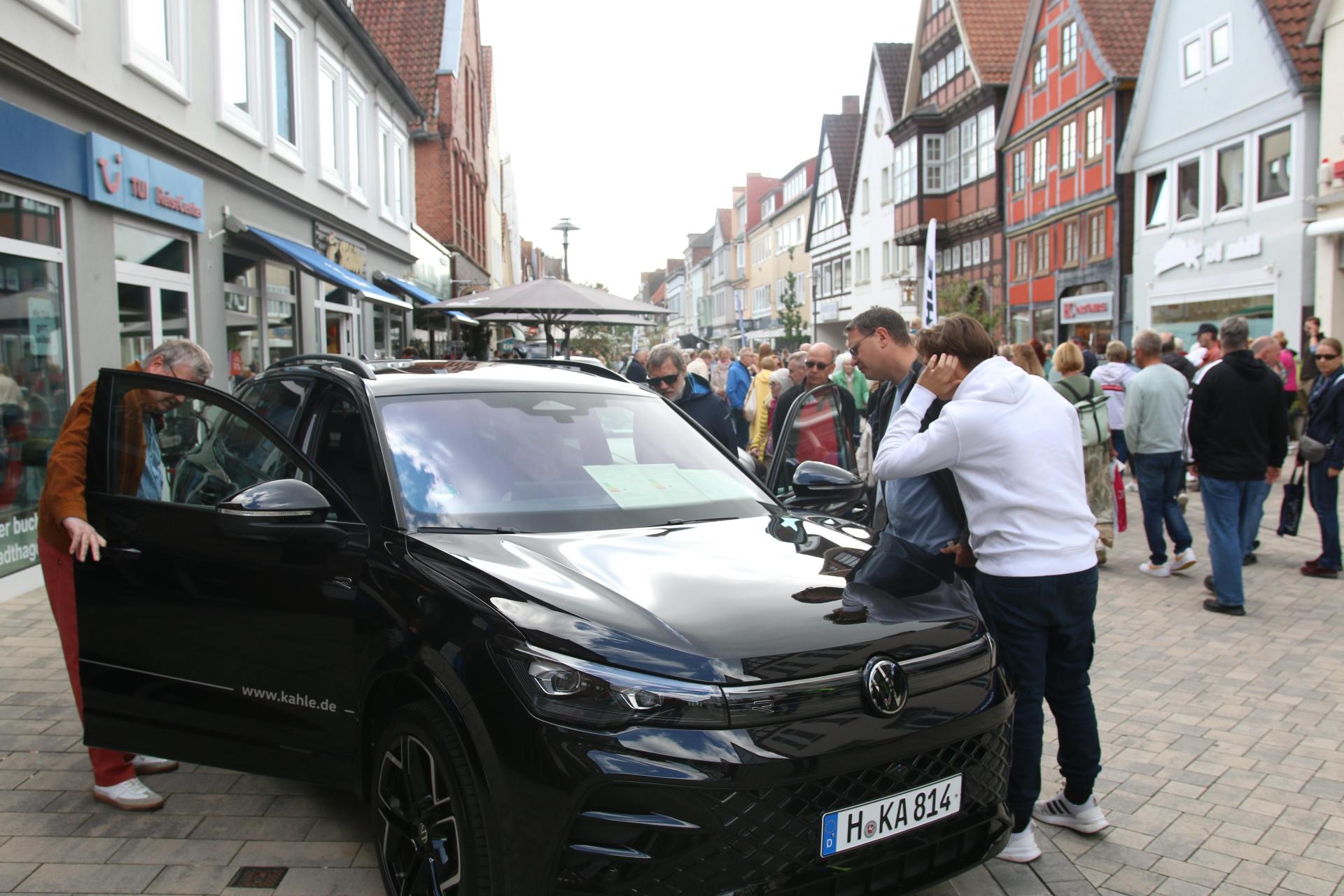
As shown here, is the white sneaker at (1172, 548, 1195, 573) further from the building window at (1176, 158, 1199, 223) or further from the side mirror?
the building window at (1176, 158, 1199, 223)

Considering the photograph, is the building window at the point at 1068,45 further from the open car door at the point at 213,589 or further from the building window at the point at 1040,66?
the open car door at the point at 213,589

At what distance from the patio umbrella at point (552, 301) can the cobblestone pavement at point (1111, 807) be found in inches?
366

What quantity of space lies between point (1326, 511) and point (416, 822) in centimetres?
816

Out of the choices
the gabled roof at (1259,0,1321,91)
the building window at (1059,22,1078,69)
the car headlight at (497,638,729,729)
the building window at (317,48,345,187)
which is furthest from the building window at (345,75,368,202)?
the building window at (1059,22,1078,69)

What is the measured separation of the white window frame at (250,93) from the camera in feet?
42.0

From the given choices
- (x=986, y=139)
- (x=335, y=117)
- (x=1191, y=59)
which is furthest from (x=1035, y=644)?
(x=986, y=139)

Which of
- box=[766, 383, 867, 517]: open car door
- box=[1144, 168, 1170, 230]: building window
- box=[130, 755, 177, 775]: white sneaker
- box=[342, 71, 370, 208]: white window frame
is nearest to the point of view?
box=[130, 755, 177, 775]: white sneaker

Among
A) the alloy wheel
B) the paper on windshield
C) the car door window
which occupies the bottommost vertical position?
the alloy wheel

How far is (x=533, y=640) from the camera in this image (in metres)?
2.67

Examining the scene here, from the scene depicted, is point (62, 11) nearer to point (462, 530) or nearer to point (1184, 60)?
point (462, 530)

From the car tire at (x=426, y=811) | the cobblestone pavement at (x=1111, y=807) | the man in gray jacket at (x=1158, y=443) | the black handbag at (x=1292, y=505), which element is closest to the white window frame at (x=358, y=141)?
the cobblestone pavement at (x=1111, y=807)

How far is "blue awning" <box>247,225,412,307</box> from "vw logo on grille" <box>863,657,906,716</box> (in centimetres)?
1257

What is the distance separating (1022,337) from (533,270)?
88.7 meters

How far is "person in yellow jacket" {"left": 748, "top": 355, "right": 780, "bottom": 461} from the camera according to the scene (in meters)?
10.5
